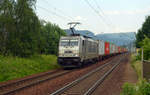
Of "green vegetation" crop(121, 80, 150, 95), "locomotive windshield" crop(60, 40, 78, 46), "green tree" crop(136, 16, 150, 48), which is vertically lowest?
"green vegetation" crop(121, 80, 150, 95)

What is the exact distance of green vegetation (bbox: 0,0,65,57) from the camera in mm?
21422

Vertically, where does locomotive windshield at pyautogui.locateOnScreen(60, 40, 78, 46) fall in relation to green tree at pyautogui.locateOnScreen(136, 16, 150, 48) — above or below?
below

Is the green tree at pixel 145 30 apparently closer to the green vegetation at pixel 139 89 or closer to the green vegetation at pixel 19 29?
the green vegetation at pixel 19 29

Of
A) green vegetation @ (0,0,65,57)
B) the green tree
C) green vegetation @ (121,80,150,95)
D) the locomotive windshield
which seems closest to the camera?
green vegetation @ (121,80,150,95)

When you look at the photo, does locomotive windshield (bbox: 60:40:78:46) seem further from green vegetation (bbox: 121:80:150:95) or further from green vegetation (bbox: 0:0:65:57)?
green vegetation (bbox: 121:80:150:95)

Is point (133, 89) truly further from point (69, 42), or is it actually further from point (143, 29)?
point (143, 29)

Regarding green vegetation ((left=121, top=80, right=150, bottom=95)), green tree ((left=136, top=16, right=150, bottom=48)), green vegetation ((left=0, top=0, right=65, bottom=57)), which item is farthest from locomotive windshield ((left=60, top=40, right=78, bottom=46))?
green tree ((left=136, top=16, right=150, bottom=48))

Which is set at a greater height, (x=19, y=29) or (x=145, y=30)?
(x=145, y=30)

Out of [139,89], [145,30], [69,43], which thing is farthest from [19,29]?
[145,30]

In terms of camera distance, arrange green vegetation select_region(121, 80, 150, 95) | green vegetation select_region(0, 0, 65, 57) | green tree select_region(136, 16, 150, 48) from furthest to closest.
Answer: green tree select_region(136, 16, 150, 48), green vegetation select_region(0, 0, 65, 57), green vegetation select_region(121, 80, 150, 95)

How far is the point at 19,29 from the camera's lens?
74.0 ft

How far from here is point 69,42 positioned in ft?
68.3

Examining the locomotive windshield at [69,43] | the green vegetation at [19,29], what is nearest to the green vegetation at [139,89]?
the locomotive windshield at [69,43]

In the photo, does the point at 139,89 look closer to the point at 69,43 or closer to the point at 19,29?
the point at 69,43
